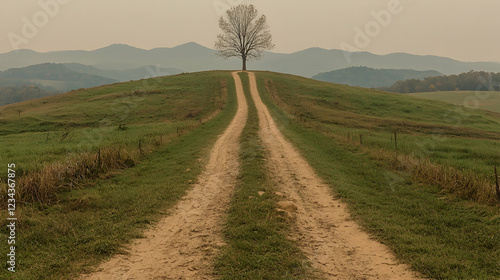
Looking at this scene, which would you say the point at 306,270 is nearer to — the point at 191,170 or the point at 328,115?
the point at 191,170

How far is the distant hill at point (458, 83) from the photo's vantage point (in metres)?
135

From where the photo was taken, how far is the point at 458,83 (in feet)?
465

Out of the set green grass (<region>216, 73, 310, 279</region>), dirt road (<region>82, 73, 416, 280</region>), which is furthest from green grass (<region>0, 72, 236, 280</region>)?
green grass (<region>216, 73, 310, 279</region>)

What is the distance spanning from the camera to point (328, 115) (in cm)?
3691

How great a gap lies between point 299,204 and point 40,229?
787cm

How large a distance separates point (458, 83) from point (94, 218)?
178421 mm

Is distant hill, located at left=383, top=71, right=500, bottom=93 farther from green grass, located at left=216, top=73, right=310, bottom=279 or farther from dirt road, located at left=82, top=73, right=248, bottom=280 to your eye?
dirt road, located at left=82, top=73, right=248, bottom=280

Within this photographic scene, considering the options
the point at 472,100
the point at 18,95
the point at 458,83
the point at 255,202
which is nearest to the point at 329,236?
the point at 255,202

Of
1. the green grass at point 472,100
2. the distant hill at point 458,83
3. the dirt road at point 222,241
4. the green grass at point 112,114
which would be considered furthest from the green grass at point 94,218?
the distant hill at point 458,83

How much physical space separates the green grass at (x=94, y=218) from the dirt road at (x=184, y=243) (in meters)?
0.43

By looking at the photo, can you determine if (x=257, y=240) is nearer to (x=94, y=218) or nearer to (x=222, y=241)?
(x=222, y=241)

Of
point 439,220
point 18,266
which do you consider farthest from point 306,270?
point 18,266

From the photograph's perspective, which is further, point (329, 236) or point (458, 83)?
point (458, 83)

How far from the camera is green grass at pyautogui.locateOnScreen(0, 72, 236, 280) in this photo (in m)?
6.20
